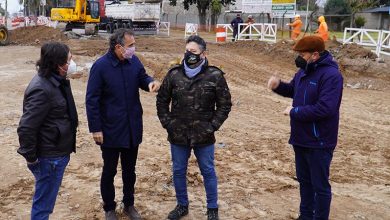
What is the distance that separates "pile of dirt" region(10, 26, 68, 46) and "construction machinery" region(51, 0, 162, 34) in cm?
260


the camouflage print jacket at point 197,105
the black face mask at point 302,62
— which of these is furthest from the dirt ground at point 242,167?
the black face mask at point 302,62

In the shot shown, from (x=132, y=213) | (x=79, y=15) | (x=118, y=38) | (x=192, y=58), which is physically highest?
(x=79, y=15)

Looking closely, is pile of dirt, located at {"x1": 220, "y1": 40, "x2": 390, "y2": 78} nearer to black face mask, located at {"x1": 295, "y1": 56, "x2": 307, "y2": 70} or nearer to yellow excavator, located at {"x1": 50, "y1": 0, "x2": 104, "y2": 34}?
yellow excavator, located at {"x1": 50, "y1": 0, "x2": 104, "y2": 34}

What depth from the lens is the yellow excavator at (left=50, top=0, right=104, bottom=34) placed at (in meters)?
29.4

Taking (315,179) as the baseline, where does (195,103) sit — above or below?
above

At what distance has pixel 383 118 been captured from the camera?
10922 mm

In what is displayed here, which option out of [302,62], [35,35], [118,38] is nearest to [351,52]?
[302,62]

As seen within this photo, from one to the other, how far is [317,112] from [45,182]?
233cm

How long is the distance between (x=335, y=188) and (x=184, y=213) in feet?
7.71

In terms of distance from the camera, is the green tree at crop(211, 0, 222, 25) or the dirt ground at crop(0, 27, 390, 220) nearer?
the dirt ground at crop(0, 27, 390, 220)

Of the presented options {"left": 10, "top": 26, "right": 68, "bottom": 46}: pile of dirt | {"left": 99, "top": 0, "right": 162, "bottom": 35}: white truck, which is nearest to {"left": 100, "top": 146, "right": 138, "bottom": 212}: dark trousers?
{"left": 10, "top": 26, "right": 68, "bottom": 46}: pile of dirt

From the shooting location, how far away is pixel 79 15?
2941 centimetres

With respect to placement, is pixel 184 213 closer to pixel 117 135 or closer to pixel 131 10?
pixel 117 135

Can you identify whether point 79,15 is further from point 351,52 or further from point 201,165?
point 201,165
